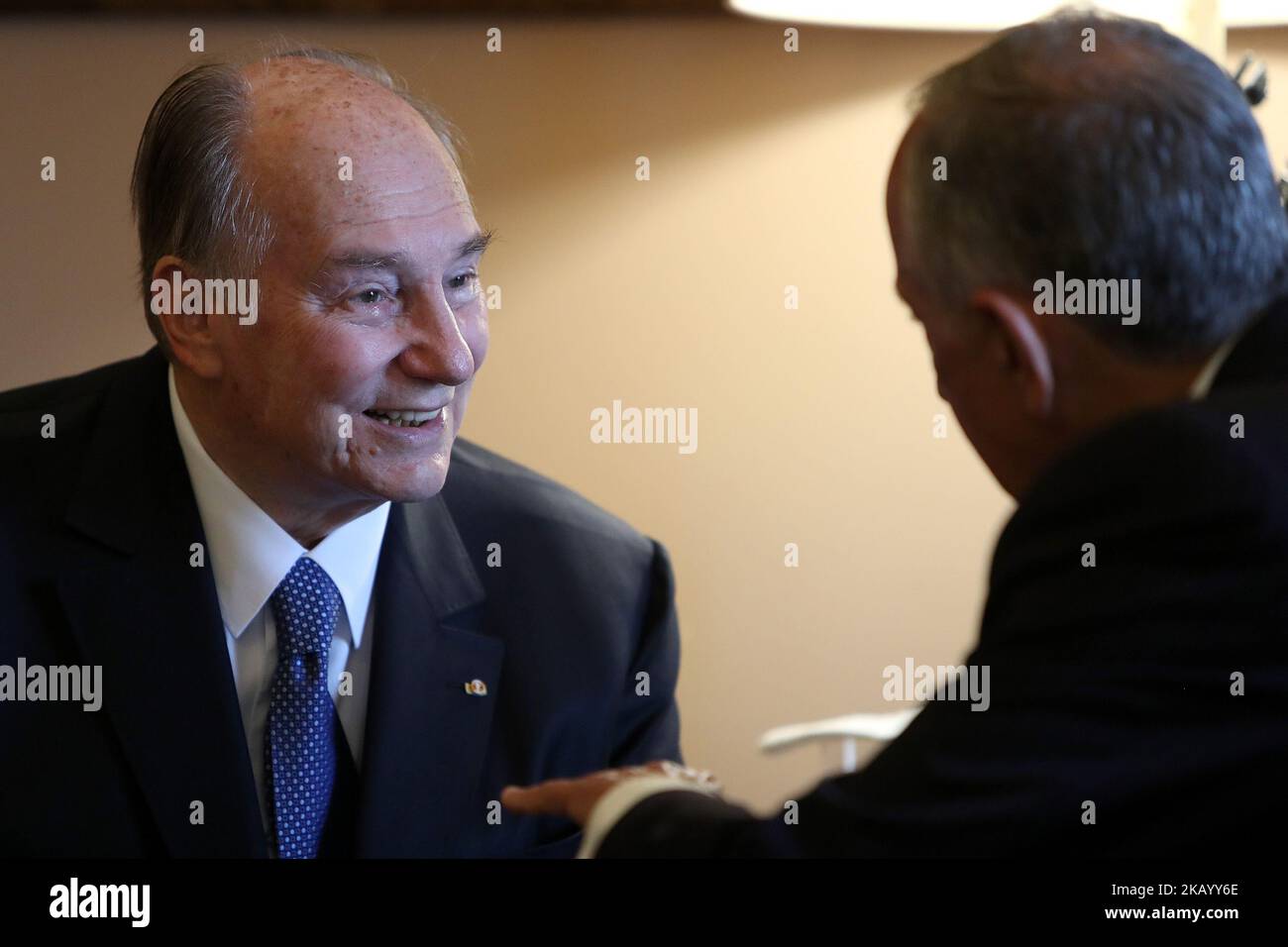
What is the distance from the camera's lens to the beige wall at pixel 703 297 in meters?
1.71

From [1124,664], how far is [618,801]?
0.30 meters

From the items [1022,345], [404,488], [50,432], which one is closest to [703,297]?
[404,488]

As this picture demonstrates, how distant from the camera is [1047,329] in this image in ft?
2.68

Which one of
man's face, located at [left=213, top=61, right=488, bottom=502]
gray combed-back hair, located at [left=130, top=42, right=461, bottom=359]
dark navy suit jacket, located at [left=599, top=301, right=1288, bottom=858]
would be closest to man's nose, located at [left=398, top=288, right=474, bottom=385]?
man's face, located at [left=213, top=61, right=488, bottom=502]

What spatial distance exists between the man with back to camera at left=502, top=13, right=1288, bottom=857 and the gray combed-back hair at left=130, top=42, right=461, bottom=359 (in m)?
0.59

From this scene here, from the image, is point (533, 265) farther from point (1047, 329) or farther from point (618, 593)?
point (1047, 329)

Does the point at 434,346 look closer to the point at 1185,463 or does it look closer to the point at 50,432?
the point at 50,432

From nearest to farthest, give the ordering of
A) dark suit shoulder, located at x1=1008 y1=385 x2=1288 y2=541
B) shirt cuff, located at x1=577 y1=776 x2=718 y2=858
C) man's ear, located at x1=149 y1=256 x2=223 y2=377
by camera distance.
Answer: dark suit shoulder, located at x1=1008 y1=385 x2=1288 y2=541
shirt cuff, located at x1=577 y1=776 x2=718 y2=858
man's ear, located at x1=149 y1=256 x2=223 y2=377

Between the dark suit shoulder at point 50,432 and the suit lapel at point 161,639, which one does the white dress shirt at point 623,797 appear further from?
the dark suit shoulder at point 50,432

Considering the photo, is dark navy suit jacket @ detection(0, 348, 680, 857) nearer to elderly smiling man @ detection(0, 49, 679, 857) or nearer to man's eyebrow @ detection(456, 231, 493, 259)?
elderly smiling man @ detection(0, 49, 679, 857)

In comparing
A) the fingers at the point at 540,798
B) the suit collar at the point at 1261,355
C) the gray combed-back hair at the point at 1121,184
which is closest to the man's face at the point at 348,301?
the fingers at the point at 540,798

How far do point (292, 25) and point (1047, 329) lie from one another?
47.4 inches

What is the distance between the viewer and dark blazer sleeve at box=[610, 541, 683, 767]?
4.36ft

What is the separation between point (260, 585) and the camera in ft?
3.93
